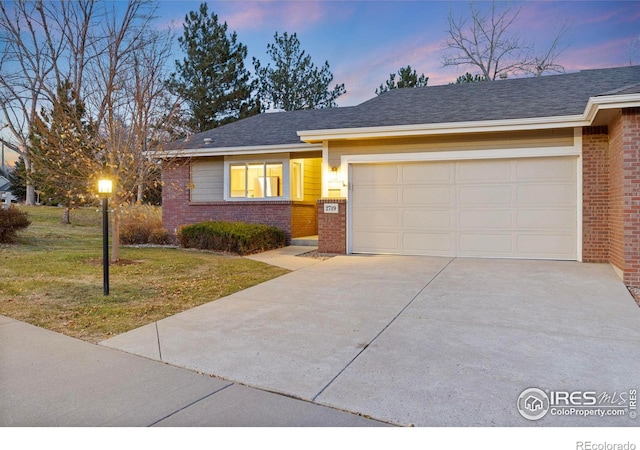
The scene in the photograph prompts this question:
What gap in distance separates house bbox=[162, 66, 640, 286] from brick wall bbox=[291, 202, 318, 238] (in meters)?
0.18

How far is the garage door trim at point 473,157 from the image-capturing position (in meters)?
8.72

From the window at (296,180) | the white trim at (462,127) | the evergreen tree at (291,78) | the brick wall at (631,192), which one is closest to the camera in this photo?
the brick wall at (631,192)

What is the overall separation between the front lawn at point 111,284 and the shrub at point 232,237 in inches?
20.5

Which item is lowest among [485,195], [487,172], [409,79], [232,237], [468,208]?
[232,237]

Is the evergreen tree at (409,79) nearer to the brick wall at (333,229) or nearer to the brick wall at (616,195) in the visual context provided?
the brick wall at (333,229)

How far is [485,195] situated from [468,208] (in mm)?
446

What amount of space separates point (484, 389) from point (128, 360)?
9.26 feet

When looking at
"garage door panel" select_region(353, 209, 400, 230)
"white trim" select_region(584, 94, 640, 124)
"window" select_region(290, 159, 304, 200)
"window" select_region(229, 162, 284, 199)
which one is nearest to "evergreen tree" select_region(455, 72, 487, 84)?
"window" select_region(290, 159, 304, 200)

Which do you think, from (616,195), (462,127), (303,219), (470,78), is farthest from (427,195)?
(470,78)

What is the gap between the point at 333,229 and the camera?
1050cm

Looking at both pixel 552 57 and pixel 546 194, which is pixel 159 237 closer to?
pixel 546 194

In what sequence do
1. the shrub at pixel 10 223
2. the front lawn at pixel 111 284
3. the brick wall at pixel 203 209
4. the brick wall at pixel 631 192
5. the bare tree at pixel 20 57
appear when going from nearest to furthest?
the front lawn at pixel 111 284, the brick wall at pixel 631 192, the shrub at pixel 10 223, the brick wall at pixel 203 209, the bare tree at pixel 20 57

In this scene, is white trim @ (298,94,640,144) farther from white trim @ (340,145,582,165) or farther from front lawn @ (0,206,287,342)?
front lawn @ (0,206,287,342)

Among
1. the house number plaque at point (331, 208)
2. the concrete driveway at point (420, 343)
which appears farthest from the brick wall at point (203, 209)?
the concrete driveway at point (420, 343)
